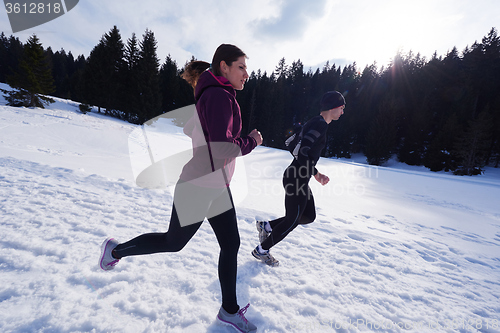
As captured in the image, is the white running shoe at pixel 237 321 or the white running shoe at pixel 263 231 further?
the white running shoe at pixel 263 231

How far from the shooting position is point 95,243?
2297 millimetres

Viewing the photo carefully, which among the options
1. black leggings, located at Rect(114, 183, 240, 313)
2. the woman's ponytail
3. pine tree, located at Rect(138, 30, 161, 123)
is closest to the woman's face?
the woman's ponytail

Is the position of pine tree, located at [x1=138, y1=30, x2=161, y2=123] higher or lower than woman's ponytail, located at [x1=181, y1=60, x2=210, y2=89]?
higher

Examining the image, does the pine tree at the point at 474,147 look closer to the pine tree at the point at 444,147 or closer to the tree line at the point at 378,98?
the tree line at the point at 378,98

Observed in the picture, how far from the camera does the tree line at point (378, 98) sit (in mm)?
22234

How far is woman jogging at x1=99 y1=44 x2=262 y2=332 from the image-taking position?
1.36m

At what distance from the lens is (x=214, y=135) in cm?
132

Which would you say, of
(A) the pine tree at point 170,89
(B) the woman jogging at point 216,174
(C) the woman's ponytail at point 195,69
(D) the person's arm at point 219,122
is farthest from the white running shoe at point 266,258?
(A) the pine tree at point 170,89

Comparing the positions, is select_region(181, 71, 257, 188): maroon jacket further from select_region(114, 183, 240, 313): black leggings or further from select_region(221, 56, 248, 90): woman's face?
select_region(114, 183, 240, 313): black leggings

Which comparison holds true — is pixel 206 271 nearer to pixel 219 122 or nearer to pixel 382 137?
pixel 219 122

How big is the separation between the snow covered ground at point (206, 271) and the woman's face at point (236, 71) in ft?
5.83

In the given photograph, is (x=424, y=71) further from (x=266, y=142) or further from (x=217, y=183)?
(x=217, y=183)

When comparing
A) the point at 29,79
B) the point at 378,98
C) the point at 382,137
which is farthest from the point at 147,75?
the point at 378,98

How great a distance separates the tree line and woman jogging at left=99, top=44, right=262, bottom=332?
82.7 feet
